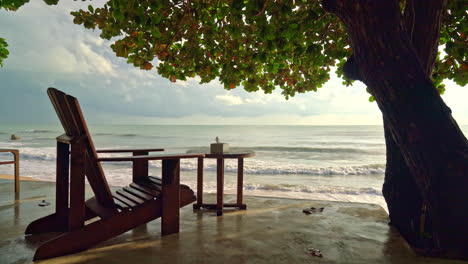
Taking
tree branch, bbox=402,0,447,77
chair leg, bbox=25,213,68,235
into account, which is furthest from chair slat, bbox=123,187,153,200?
tree branch, bbox=402,0,447,77

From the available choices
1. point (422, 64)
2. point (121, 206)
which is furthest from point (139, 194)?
point (422, 64)

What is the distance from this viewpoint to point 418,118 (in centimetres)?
207

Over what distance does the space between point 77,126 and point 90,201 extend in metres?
0.99

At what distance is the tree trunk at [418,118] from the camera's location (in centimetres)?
207

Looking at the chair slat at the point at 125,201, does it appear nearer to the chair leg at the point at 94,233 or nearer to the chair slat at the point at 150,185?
the chair leg at the point at 94,233

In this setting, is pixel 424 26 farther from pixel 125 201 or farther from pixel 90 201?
pixel 90 201

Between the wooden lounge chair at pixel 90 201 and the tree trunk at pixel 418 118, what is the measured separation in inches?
72.8

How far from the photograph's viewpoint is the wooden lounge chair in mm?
2211

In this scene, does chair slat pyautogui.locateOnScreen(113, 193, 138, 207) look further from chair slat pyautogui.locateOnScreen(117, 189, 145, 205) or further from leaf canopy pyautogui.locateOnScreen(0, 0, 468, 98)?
leaf canopy pyautogui.locateOnScreen(0, 0, 468, 98)

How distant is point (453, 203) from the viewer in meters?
2.10

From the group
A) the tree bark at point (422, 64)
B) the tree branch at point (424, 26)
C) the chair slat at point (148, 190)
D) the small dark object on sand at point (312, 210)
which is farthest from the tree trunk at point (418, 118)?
the chair slat at point (148, 190)

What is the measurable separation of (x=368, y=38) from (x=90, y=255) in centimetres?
298

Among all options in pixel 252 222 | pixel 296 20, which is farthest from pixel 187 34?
pixel 252 222

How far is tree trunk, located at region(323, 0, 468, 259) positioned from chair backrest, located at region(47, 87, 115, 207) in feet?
8.11
